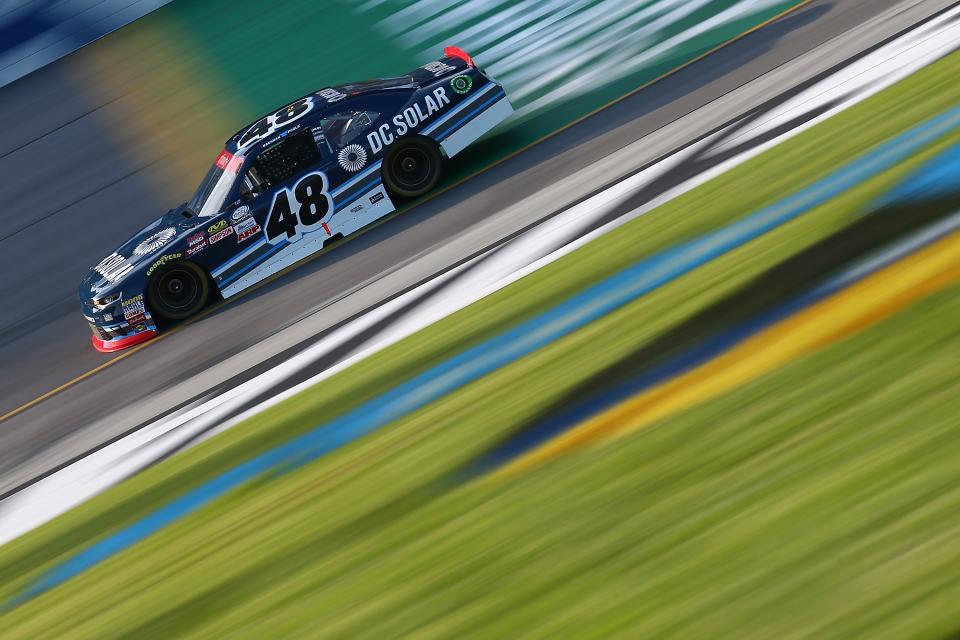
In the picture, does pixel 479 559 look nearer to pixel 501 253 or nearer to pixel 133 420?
pixel 501 253

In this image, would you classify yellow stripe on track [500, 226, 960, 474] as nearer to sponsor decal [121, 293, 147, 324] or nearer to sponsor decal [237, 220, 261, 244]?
sponsor decal [237, 220, 261, 244]

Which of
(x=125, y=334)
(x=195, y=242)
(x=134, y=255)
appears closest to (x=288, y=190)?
(x=195, y=242)

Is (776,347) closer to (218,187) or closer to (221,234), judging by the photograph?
(221,234)

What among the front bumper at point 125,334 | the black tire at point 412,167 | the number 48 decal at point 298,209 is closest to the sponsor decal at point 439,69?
the black tire at point 412,167

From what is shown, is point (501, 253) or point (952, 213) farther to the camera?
point (501, 253)

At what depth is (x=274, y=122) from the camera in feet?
32.6

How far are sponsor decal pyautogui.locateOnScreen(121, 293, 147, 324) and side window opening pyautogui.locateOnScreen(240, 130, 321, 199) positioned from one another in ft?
4.55

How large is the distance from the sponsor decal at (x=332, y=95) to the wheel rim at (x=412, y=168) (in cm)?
79

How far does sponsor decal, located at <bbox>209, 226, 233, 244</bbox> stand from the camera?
9.73 m

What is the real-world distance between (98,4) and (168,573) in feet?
45.1

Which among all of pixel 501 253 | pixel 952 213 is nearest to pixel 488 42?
pixel 501 253

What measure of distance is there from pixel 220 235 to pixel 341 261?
3.92 feet

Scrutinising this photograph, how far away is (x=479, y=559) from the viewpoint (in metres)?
3.84

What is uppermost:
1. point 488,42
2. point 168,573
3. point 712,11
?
point 488,42
